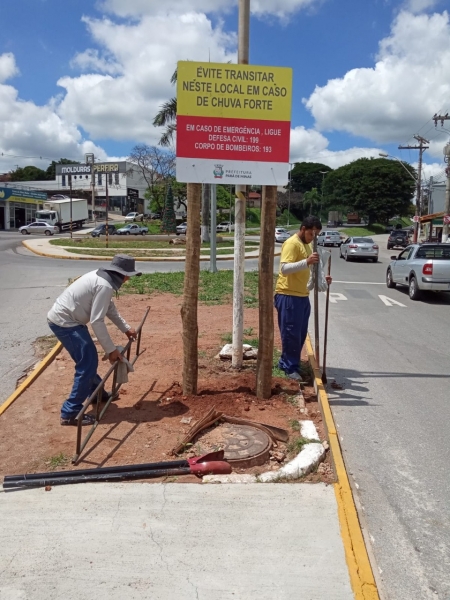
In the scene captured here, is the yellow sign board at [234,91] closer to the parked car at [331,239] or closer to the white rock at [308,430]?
the white rock at [308,430]

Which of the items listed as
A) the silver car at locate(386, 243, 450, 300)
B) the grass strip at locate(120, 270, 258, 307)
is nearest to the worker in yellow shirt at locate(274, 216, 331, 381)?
the grass strip at locate(120, 270, 258, 307)

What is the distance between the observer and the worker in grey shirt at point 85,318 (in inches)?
181

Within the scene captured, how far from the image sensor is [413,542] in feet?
10.8

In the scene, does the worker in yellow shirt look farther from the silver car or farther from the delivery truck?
the delivery truck

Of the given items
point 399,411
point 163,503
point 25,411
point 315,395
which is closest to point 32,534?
point 163,503

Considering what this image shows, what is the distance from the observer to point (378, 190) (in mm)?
76062

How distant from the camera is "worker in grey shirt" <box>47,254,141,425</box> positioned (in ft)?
15.1

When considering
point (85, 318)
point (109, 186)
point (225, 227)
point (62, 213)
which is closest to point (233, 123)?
point (85, 318)

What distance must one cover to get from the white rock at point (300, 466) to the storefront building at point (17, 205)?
189 feet

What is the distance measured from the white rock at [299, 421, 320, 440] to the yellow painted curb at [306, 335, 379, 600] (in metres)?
0.12

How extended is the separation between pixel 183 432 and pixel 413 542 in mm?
2107

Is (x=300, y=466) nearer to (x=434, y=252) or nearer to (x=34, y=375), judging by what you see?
(x=34, y=375)

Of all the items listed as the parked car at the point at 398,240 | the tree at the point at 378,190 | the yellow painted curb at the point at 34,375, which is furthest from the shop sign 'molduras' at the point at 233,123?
the tree at the point at 378,190

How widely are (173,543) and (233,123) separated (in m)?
3.85
